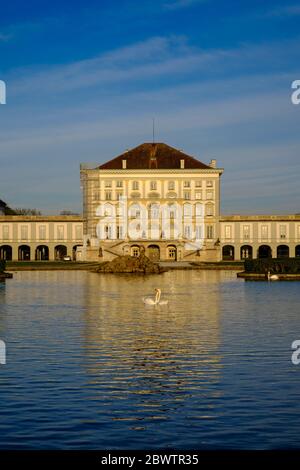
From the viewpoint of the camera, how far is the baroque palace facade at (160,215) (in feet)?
299

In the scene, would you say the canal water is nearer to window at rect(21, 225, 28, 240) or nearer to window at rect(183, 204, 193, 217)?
window at rect(183, 204, 193, 217)

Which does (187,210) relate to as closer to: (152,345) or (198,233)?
(198,233)

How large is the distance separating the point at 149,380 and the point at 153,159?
80.5 meters

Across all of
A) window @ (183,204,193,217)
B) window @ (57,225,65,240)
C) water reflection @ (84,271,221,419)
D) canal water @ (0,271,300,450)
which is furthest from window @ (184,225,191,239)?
canal water @ (0,271,300,450)

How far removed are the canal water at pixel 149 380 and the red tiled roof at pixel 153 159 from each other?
67310 mm

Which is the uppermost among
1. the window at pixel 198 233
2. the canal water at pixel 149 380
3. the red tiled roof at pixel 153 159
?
the red tiled roof at pixel 153 159

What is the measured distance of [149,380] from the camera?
13.3 meters

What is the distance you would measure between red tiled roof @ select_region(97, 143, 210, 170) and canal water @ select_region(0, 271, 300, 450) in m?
67.3

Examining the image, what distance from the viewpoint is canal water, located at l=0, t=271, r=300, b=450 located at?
984cm

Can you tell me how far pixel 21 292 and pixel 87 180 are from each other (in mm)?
55047

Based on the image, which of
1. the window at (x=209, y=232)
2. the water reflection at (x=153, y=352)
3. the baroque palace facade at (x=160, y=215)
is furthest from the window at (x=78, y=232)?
the water reflection at (x=153, y=352)

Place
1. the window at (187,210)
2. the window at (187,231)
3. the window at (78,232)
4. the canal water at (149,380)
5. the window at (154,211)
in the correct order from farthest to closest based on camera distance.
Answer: the window at (78,232) < the window at (154,211) < the window at (187,210) < the window at (187,231) < the canal water at (149,380)

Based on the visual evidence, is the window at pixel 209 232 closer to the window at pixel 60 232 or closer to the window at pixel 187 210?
the window at pixel 187 210
